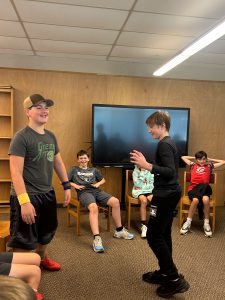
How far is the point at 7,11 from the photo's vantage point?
2934mm

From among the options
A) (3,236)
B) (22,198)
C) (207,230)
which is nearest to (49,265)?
(3,236)

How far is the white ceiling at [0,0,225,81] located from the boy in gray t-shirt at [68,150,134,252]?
1.57 m

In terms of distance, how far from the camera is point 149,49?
4.14 m

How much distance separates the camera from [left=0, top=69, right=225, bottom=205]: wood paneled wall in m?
4.70

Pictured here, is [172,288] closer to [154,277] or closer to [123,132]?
[154,277]

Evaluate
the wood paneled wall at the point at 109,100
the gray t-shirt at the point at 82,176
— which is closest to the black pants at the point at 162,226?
the gray t-shirt at the point at 82,176

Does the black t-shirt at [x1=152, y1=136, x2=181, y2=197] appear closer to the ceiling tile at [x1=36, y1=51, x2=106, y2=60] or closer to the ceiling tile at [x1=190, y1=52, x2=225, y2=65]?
the ceiling tile at [x1=190, y1=52, x2=225, y2=65]

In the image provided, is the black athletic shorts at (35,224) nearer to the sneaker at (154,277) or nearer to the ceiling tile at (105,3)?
the sneaker at (154,277)

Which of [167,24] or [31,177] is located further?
[167,24]

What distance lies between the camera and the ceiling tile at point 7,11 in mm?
2751

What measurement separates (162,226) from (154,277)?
56cm

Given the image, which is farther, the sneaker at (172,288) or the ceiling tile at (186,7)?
the ceiling tile at (186,7)

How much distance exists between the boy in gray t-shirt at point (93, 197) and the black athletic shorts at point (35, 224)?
0.91 meters

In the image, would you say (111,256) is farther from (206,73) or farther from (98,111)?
(206,73)
